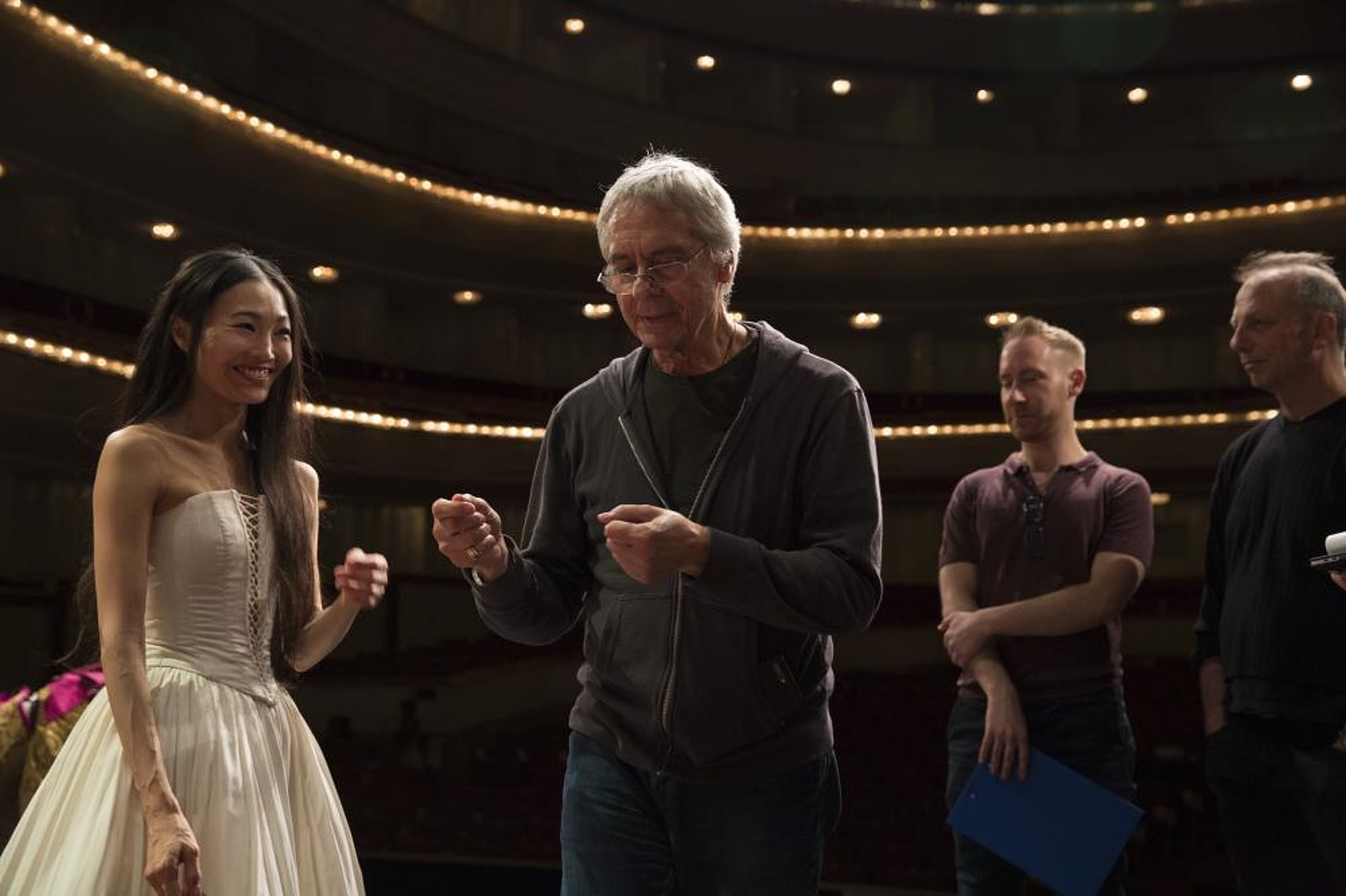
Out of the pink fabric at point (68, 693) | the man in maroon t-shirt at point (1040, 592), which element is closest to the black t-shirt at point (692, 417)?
the man in maroon t-shirt at point (1040, 592)

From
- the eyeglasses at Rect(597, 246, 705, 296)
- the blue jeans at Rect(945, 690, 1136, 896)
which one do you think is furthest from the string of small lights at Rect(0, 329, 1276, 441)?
the eyeglasses at Rect(597, 246, 705, 296)

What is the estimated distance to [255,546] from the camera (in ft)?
8.29

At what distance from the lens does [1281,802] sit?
277cm

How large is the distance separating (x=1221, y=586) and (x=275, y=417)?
2.16m

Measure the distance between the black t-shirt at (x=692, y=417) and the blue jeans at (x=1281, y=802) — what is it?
148 cm

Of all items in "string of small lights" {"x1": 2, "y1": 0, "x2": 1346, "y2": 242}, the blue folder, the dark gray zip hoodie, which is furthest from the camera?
"string of small lights" {"x1": 2, "y1": 0, "x2": 1346, "y2": 242}

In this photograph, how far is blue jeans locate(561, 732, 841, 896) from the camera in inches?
75.0

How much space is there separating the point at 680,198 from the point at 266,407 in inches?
43.3

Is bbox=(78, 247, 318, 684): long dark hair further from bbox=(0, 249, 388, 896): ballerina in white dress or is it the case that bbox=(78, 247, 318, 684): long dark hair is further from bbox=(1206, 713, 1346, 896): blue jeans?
bbox=(1206, 713, 1346, 896): blue jeans

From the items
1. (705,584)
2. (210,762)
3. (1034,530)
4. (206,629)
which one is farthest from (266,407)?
(1034,530)

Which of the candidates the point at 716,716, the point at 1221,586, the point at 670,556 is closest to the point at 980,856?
the point at 1221,586

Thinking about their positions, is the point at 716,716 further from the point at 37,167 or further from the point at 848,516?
the point at 37,167

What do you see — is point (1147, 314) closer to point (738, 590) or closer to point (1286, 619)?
point (1286, 619)

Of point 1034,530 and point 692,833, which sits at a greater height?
point 1034,530
